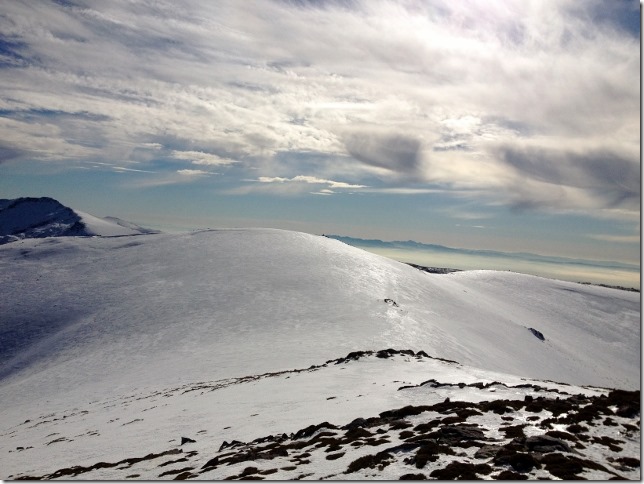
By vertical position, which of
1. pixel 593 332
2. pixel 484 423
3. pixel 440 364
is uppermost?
pixel 484 423

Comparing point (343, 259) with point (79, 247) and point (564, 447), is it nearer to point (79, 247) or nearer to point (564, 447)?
point (79, 247)

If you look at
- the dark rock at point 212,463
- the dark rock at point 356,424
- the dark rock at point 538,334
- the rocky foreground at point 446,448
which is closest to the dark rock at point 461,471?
the rocky foreground at point 446,448

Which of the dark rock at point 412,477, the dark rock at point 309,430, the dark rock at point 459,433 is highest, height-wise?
the dark rock at point 459,433

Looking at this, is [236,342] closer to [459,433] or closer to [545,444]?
[459,433]

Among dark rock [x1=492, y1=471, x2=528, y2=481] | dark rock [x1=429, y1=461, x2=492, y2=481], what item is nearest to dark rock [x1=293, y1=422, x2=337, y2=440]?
dark rock [x1=429, y1=461, x2=492, y2=481]

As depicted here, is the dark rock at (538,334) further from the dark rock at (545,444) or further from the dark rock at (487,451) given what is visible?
the dark rock at (487,451)

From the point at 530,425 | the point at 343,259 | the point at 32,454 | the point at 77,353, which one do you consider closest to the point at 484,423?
the point at 530,425

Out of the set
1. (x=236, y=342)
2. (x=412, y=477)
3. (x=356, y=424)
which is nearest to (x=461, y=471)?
(x=412, y=477)

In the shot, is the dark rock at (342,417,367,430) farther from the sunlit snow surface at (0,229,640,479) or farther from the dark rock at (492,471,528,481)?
the dark rock at (492,471,528,481)

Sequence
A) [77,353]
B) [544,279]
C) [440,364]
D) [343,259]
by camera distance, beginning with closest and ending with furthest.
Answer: [440,364], [77,353], [343,259], [544,279]
